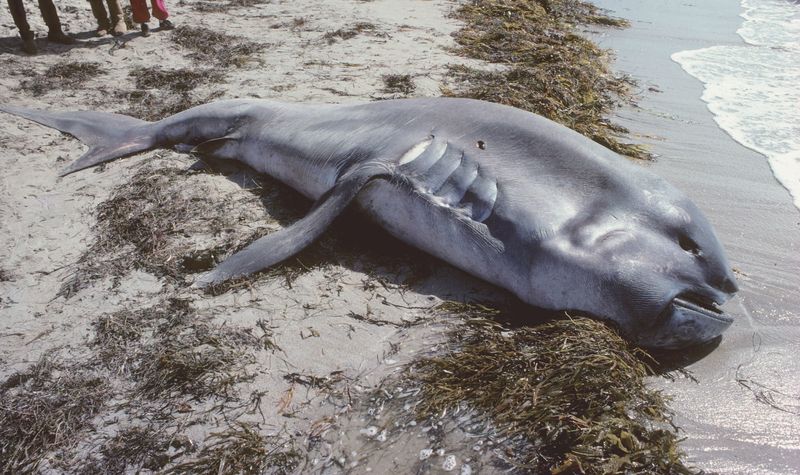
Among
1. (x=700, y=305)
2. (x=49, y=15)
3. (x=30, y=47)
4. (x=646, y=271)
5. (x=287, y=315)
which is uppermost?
(x=49, y=15)

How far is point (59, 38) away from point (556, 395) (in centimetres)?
833

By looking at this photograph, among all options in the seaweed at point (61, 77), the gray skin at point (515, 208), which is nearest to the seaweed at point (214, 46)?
the seaweed at point (61, 77)

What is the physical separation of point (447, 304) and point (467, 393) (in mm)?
700

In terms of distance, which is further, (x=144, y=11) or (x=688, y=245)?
(x=144, y=11)

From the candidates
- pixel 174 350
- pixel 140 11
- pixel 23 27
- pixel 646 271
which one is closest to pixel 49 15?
pixel 23 27

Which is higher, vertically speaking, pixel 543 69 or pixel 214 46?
pixel 214 46

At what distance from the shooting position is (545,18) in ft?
34.3

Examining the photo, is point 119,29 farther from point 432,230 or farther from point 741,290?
point 741,290

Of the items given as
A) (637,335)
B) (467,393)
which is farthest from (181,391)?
(637,335)

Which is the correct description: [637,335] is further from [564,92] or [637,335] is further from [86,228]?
[564,92]

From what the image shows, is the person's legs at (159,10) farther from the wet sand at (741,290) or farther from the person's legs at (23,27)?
the wet sand at (741,290)

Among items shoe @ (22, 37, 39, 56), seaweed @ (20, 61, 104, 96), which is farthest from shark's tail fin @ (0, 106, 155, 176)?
shoe @ (22, 37, 39, 56)

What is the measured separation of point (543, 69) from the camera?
24.2 feet

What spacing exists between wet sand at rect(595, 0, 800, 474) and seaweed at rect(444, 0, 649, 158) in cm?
42
